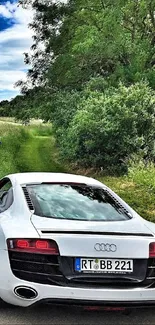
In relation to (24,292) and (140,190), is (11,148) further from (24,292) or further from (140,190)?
(24,292)

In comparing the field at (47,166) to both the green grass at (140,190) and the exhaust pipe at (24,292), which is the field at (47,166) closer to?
the green grass at (140,190)

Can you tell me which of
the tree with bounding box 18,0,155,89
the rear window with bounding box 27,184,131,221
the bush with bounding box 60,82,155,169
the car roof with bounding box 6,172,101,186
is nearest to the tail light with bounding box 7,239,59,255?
the rear window with bounding box 27,184,131,221

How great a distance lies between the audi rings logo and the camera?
4.18 metres

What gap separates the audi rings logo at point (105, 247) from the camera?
A: 13.7ft

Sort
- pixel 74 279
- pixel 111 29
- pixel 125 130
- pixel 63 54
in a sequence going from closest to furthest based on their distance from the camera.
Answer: pixel 74 279, pixel 125 130, pixel 111 29, pixel 63 54

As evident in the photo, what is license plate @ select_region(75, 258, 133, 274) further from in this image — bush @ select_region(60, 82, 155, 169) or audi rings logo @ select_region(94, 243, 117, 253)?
bush @ select_region(60, 82, 155, 169)

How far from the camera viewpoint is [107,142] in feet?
74.2

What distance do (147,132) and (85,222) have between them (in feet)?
59.6

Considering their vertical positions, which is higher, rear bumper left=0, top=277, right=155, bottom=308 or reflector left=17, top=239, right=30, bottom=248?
reflector left=17, top=239, right=30, bottom=248

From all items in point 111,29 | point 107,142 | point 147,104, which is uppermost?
point 111,29

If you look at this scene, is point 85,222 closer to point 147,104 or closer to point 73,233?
point 73,233

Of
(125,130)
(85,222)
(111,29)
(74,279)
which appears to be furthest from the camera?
(111,29)

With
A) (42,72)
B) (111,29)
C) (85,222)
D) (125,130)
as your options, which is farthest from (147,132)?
(85,222)

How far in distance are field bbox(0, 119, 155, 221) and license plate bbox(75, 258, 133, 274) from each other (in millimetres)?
7109
